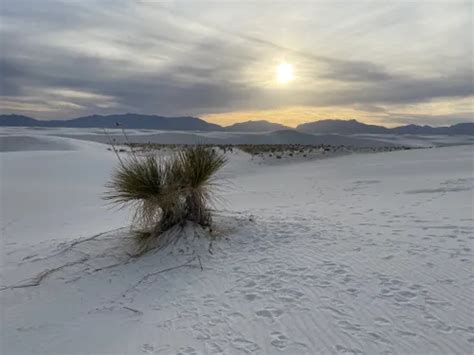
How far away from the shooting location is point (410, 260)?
5422mm

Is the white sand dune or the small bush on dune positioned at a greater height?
the small bush on dune

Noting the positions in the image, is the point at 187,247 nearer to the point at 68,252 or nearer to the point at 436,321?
the point at 68,252

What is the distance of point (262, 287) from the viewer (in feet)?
16.3

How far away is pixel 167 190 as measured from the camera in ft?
22.3

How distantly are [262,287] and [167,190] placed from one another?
256cm

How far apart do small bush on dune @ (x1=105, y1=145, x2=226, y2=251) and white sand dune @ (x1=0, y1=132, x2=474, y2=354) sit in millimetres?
450

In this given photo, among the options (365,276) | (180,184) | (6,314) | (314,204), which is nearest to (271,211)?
(314,204)

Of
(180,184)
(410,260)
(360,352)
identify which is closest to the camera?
(360,352)

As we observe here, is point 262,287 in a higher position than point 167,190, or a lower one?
lower

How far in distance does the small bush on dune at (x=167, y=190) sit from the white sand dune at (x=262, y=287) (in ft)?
1.48

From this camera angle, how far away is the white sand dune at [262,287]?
154 inches

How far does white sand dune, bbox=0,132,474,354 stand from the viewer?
3.92 metres

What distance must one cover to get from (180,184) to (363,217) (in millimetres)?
3800

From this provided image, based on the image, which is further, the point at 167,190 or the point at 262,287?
the point at 167,190
